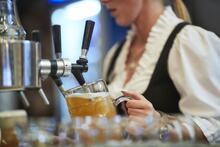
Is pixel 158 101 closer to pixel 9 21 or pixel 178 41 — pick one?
pixel 178 41

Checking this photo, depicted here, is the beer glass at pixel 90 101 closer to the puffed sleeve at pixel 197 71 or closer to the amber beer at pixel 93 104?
the amber beer at pixel 93 104

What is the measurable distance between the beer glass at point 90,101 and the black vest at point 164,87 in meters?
0.12

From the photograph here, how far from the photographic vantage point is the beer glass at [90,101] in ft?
2.23

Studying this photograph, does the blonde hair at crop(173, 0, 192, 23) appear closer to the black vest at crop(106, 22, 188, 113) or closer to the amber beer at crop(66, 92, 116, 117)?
the black vest at crop(106, 22, 188, 113)

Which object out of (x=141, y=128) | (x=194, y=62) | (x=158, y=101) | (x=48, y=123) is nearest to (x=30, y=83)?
(x=48, y=123)

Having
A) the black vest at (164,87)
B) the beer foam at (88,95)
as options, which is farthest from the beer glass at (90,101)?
the black vest at (164,87)

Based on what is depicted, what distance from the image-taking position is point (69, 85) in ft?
2.34

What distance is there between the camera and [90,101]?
0.68 m

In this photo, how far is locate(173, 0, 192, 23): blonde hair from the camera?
2.80ft

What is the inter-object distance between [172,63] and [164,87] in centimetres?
6

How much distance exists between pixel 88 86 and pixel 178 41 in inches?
12.5

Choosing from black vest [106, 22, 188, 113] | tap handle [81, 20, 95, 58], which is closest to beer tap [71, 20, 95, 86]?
tap handle [81, 20, 95, 58]

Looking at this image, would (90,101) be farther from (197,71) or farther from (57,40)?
(197,71)

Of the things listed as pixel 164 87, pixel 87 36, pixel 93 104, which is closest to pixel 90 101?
pixel 93 104
